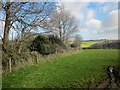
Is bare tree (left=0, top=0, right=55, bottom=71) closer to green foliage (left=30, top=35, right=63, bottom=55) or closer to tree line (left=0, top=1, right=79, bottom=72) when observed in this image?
tree line (left=0, top=1, right=79, bottom=72)

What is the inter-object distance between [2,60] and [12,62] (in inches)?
36.4

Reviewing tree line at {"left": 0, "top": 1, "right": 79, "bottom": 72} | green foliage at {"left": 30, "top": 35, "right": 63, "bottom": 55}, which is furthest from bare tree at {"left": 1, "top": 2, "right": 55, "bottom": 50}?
green foliage at {"left": 30, "top": 35, "right": 63, "bottom": 55}

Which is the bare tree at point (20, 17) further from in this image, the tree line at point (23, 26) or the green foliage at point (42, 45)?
the green foliage at point (42, 45)

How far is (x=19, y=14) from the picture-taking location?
1789cm

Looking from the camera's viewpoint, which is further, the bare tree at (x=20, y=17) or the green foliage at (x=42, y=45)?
the green foliage at (x=42, y=45)

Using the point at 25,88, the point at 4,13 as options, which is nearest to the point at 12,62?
the point at 4,13

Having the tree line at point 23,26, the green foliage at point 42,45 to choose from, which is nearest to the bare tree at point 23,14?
the tree line at point 23,26

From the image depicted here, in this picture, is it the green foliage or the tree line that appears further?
the green foliage

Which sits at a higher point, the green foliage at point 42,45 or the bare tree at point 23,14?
the bare tree at point 23,14

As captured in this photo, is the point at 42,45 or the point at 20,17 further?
the point at 42,45

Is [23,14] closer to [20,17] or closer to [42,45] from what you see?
[20,17]

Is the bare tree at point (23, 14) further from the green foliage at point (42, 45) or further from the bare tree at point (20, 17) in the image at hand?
the green foliage at point (42, 45)

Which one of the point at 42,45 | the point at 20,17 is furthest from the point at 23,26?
the point at 42,45

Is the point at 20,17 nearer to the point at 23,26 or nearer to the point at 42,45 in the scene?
the point at 23,26
